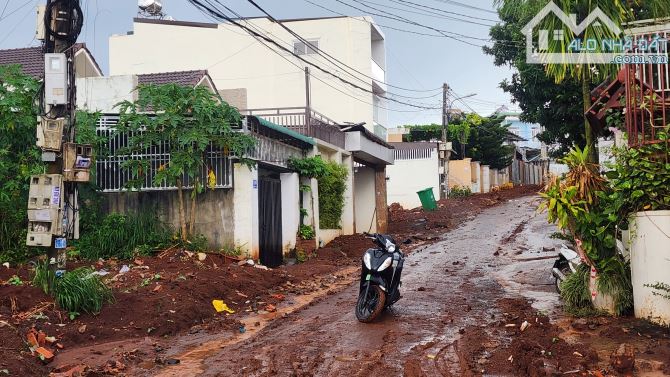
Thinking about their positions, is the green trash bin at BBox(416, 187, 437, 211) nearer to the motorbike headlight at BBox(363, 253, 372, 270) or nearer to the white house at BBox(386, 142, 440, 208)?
the white house at BBox(386, 142, 440, 208)

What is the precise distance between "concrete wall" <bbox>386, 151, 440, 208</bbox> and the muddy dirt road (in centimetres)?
2221

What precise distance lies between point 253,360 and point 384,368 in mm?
1467

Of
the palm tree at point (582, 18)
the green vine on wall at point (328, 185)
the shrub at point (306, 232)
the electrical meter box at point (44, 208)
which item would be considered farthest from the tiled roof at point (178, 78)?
the electrical meter box at point (44, 208)

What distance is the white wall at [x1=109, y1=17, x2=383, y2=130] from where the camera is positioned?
35.0 m

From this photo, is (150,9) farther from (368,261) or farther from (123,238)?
(368,261)

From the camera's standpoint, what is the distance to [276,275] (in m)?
12.9

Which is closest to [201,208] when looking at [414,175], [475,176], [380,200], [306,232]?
[306,232]

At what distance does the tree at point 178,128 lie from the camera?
12.6 meters

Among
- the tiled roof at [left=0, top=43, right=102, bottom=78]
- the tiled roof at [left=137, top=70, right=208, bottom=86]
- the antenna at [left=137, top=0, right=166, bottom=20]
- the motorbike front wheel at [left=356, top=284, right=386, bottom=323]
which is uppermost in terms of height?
the antenna at [left=137, top=0, right=166, bottom=20]

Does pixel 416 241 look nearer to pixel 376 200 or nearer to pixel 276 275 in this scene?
pixel 376 200

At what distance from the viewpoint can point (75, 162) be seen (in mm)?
8680

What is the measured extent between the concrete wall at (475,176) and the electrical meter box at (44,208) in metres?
34.5

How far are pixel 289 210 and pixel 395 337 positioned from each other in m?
9.11

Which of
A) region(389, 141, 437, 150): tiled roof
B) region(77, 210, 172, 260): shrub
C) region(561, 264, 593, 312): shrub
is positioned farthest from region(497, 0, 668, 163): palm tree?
region(389, 141, 437, 150): tiled roof
